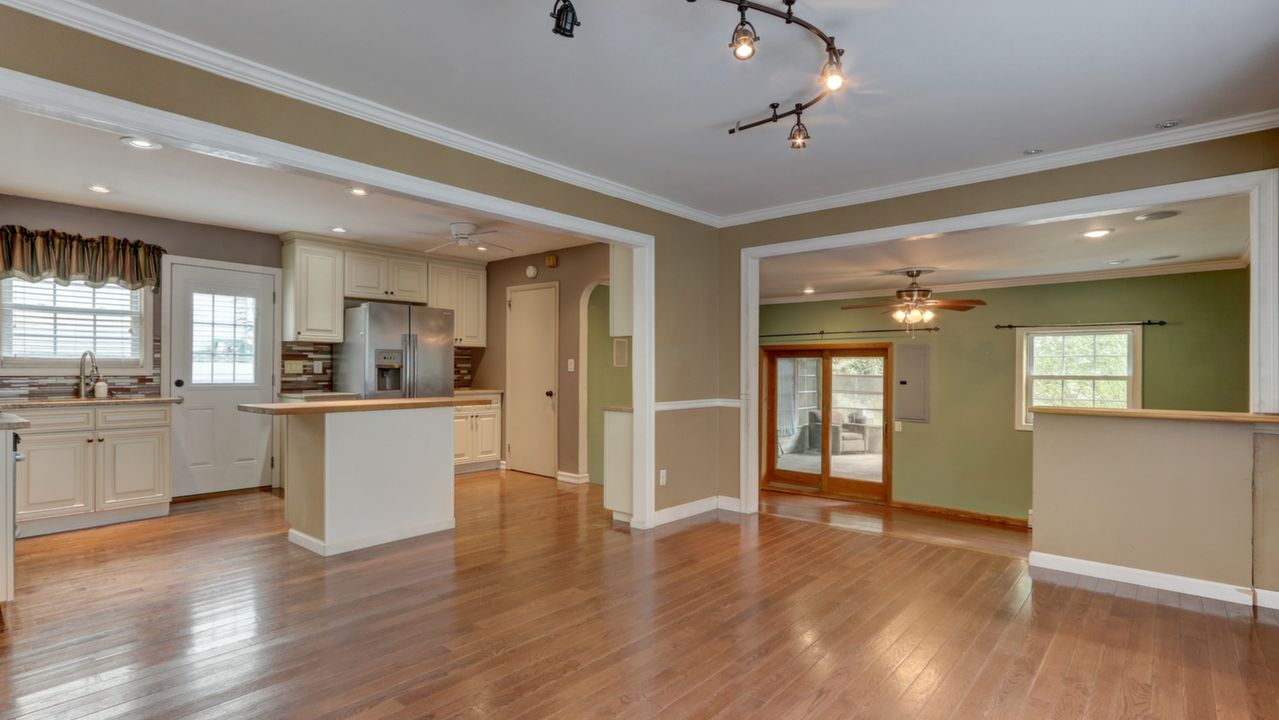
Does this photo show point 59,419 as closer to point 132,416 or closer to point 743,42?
point 132,416

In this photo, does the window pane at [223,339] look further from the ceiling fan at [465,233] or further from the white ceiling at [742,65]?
the white ceiling at [742,65]

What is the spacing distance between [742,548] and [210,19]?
3925mm

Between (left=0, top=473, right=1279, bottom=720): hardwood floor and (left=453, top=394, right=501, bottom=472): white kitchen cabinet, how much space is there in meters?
2.80

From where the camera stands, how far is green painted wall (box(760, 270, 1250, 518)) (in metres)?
6.23

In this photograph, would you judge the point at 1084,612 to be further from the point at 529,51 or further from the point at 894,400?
the point at 894,400

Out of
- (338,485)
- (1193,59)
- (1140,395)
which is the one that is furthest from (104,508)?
(1140,395)

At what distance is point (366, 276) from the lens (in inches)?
253

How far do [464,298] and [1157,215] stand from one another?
6406 mm

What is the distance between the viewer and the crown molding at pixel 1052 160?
3.21 metres

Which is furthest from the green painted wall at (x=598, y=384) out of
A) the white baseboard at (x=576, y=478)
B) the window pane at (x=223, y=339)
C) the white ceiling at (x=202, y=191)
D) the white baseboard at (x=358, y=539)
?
the window pane at (x=223, y=339)

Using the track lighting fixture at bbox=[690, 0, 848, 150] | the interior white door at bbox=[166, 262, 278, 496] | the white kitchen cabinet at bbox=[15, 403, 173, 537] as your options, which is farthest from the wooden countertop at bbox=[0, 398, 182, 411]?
the track lighting fixture at bbox=[690, 0, 848, 150]

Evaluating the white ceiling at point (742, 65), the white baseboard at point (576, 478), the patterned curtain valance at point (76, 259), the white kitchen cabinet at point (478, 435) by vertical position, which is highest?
the white ceiling at point (742, 65)

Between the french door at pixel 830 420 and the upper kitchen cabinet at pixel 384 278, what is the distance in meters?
5.31

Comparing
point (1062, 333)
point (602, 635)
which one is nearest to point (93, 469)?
point (602, 635)
